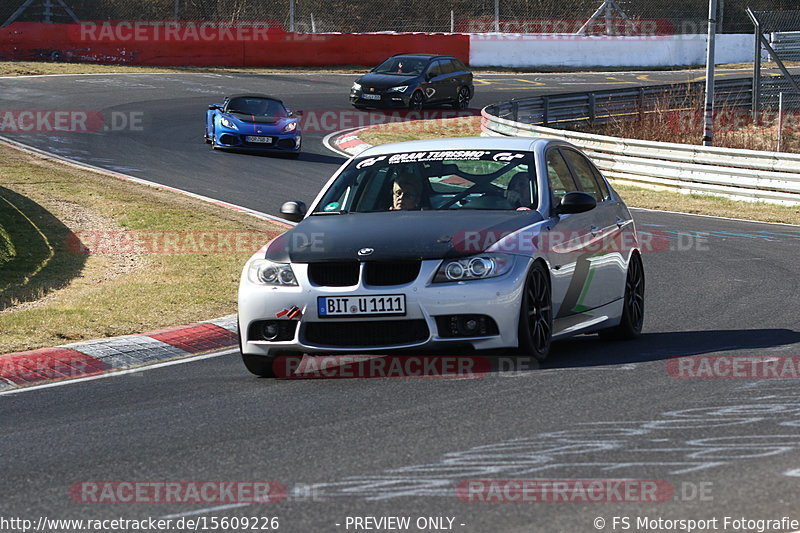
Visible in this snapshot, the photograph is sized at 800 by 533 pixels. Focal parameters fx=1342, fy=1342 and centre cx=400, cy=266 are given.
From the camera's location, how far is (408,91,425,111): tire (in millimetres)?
35719

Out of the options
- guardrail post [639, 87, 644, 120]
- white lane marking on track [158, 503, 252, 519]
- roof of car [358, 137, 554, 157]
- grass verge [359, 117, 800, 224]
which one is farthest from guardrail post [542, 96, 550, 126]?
white lane marking on track [158, 503, 252, 519]

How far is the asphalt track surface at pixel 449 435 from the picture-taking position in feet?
17.6

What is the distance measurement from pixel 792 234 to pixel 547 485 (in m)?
13.6

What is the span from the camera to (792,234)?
18.2 meters

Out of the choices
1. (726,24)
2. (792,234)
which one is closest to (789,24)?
(792,234)

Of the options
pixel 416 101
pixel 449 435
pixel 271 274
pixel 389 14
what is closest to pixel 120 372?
pixel 271 274

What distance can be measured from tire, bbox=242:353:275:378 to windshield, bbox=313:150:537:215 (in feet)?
4.49

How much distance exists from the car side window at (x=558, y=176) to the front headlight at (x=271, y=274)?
6.91 feet

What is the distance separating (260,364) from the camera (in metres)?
8.72

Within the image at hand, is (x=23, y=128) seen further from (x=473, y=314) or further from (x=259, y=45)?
(x=473, y=314)

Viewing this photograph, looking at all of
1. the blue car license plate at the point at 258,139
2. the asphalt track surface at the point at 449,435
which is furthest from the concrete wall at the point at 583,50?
the asphalt track surface at the point at 449,435

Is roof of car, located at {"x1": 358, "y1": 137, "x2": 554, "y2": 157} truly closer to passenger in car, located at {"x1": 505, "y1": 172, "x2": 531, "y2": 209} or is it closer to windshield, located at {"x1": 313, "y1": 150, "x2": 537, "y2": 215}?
windshield, located at {"x1": 313, "y1": 150, "x2": 537, "y2": 215}

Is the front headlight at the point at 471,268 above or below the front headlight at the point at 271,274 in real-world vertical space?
above

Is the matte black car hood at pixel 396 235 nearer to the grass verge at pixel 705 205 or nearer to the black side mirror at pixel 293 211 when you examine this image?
the black side mirror at pixel 293 211
